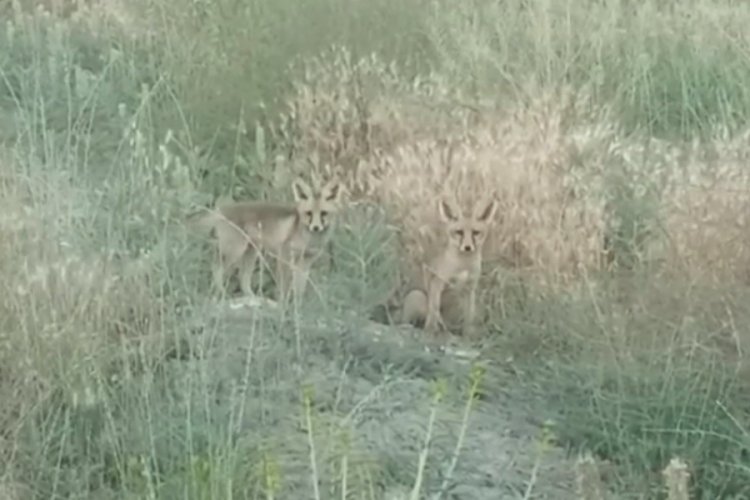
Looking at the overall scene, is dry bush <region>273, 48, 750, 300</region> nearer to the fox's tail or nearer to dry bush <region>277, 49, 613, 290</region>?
dry bush <region>277, 49, 613, 290</region>

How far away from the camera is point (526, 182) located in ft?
19.2

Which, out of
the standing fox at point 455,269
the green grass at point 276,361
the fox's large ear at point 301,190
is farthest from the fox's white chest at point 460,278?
the fox's large ear at point 301,190

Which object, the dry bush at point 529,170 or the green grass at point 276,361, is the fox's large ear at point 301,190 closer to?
the green grass at point 276,361

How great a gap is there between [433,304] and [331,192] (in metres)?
0.58

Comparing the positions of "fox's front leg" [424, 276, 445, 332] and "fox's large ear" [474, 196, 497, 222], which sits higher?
"fox's large ear" [474, 196, 497, 222]

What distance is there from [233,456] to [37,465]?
50 centimetres

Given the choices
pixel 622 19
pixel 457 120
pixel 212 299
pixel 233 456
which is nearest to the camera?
pixel 233 456

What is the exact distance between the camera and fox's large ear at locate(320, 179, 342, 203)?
579cm

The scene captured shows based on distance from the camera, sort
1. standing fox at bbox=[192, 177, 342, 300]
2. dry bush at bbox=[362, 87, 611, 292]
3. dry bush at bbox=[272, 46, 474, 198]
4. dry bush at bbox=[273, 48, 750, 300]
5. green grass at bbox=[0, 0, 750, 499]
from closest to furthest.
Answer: green grass at bbox=[0, 0, 750, 499], dry bush at bbox=[273, 48, 750, 300], standing fox at bbox=[192, 177, 342, 300], dry bush at bbox=[362, 87, 611, 292], dry bush at bbox=[272, 46, 474, 198]

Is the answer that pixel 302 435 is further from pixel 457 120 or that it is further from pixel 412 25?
pixel 412 25

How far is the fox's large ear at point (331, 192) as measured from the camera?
5.79m

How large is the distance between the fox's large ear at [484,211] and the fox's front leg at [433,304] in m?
0.28

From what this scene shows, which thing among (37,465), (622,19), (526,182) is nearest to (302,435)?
(37,465)

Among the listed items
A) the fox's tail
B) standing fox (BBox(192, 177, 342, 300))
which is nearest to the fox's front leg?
standing fox (BBox(192, 177, 342, 300))
